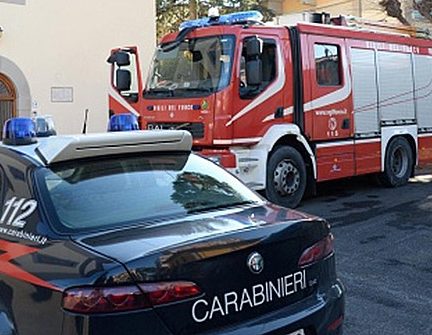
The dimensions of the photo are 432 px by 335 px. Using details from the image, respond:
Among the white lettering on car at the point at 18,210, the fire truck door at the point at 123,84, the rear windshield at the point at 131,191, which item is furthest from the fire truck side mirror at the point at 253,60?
the white lettering on car at the point at 18,210

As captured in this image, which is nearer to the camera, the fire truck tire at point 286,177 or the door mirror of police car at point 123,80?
the fire truck tire at point 286,177

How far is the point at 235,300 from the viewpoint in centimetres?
258

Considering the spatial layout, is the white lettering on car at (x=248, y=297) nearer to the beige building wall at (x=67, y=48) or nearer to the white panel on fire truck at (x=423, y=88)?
the white panel on fire truck at (x=423, y=88)

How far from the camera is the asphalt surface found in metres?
4.42

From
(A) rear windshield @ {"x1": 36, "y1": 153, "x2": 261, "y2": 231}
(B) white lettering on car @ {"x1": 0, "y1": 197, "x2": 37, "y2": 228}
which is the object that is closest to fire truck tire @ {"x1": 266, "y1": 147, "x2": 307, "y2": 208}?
(A) rear windshield @ {"x1": 36, "y1": 153, "x2": 261, "y2": 231}

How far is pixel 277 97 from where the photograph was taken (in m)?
8.58

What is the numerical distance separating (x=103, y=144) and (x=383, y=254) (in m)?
3.97

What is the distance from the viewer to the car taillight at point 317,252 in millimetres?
2924

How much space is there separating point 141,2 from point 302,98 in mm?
5931

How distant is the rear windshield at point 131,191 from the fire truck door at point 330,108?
19.0 ft

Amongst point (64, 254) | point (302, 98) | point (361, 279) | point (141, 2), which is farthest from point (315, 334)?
point (141, 2)

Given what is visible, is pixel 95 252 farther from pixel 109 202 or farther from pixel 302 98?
pixel 302 98

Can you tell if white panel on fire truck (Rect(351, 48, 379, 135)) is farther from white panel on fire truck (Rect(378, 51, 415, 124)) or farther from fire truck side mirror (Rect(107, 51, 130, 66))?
fire truck side mirror (Rect(107, 51, 130, 66))

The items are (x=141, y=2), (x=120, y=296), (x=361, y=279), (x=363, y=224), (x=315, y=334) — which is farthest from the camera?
(x=141, y=2)
